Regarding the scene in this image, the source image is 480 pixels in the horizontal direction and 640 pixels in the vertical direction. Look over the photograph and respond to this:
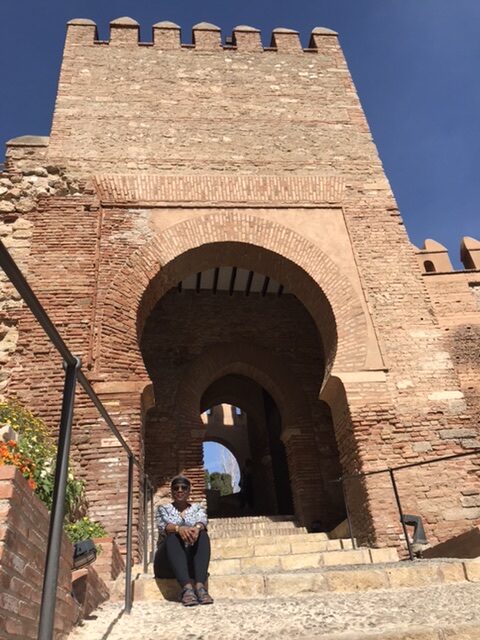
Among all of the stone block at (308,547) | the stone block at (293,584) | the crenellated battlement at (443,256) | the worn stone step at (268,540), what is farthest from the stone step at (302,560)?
the crenellated battlement at (443,256)

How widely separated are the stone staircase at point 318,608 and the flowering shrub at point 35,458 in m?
0.93

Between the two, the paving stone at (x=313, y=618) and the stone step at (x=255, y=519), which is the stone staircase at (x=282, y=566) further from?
the paving stone at (x=313, y=618)

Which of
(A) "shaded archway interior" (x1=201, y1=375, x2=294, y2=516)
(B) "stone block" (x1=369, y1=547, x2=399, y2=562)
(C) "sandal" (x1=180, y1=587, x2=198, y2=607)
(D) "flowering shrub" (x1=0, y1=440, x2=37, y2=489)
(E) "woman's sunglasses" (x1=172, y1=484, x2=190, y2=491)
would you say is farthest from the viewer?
(A) "shaded archway interior" (x1=201, y1=375, x2=294, y2=516)

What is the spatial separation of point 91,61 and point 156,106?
1.82 m

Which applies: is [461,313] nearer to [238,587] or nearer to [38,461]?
[238,587]

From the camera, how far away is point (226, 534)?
7637 millimetres

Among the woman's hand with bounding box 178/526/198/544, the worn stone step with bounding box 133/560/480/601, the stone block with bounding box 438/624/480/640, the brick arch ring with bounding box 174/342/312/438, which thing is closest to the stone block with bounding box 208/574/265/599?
the worn stone step with bounding box 133/560/480/601

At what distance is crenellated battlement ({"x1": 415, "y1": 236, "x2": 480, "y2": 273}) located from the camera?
8727 millimetres

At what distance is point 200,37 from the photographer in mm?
10609

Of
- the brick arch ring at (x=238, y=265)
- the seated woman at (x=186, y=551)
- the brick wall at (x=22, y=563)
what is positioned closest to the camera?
the brick wall at (x=22, y=563)

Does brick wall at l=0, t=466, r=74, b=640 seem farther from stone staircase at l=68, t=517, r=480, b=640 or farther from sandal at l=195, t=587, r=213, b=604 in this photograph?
sandal at l=195, t=587, r=213, b=604

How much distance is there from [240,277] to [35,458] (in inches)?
260

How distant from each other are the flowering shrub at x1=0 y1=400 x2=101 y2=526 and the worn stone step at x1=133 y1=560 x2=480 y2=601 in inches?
42.8

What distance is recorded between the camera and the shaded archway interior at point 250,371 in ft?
26.6
